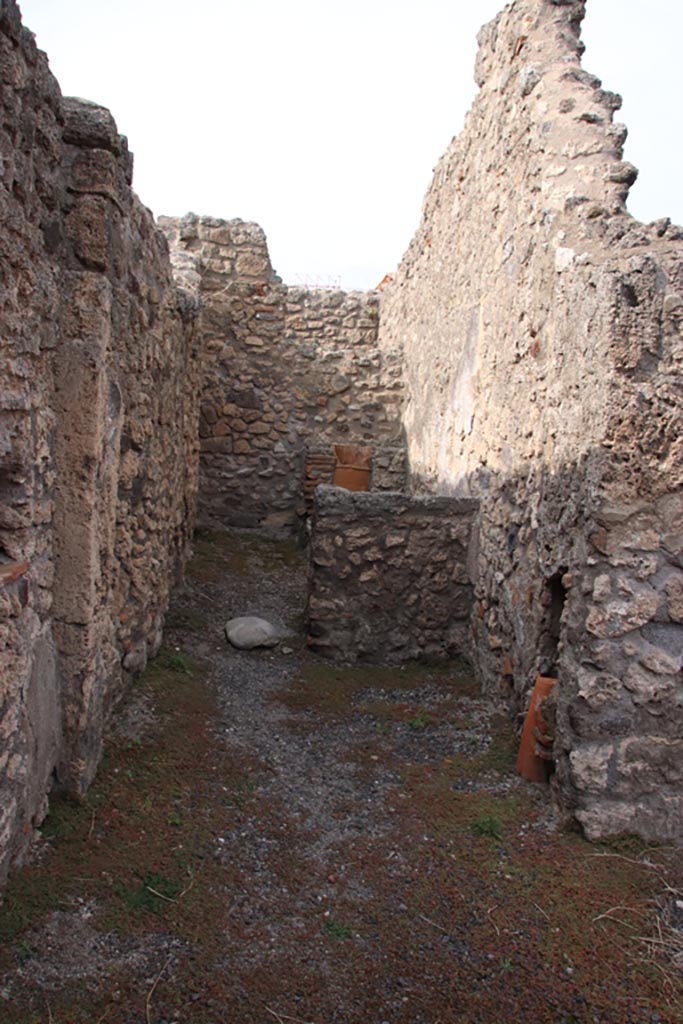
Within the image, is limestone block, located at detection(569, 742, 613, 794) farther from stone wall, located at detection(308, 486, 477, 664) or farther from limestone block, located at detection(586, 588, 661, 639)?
stone wall, located at detection(308, 486, 477, 664)

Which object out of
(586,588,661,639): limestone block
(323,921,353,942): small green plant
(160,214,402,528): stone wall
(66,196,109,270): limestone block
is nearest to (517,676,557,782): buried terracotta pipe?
(586,588,661,639): limestone block

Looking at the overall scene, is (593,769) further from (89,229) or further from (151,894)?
(89,229)

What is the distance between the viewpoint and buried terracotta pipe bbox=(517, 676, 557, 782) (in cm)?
359

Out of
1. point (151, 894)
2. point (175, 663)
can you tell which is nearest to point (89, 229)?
point (151, 894)

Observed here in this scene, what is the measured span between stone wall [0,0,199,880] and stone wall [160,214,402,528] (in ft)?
14.4

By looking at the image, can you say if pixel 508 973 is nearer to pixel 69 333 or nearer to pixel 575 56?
pixel 69 333

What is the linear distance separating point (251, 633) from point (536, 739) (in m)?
2.38

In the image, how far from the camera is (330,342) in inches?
364

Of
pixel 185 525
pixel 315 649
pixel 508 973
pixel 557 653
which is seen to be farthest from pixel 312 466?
pixel 508 973

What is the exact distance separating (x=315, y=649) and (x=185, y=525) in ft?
6.41

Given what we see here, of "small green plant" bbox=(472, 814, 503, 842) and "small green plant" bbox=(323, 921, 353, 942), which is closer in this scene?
"small green plant" bbox=(323, 921, 353, 942)

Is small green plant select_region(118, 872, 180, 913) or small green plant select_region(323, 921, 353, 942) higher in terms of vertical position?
small green plant select_region(118, 872, 180, 913)

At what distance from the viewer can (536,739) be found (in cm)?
363

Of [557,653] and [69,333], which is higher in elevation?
[69,333]
